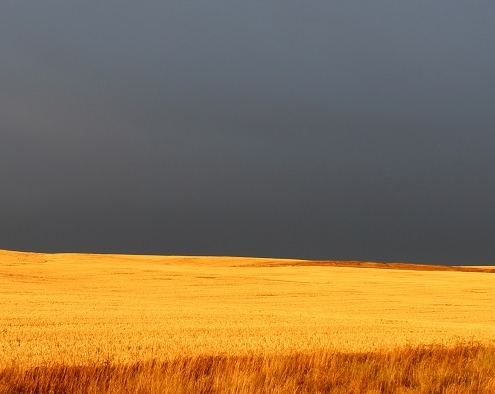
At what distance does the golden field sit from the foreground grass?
0.04 m

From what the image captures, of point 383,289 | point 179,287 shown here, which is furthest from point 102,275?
point 383,289

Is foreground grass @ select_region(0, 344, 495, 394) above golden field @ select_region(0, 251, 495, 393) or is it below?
below

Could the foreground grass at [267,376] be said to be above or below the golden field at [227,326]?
below

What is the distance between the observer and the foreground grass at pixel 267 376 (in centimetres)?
815

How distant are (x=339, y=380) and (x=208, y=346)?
4633 millimetres

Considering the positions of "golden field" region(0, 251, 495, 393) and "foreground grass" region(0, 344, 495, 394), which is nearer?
"foreground grass" region(0, 344, 495, 394)

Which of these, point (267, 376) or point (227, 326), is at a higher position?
point (227, 326)

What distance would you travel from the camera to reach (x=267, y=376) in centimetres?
880

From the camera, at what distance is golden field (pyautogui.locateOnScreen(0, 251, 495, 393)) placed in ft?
30.6

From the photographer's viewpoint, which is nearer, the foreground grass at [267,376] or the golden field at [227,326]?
the foreground grass at [267,376]

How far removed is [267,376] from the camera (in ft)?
28.9

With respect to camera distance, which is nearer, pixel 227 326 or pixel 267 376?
pixel 267 376

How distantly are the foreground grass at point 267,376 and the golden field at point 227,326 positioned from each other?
36 millimetres

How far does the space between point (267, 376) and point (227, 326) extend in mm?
8694
